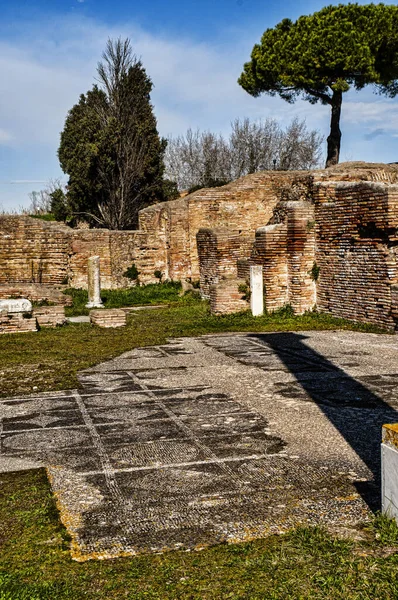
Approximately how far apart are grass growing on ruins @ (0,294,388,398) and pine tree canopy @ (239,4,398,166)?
1535 cm

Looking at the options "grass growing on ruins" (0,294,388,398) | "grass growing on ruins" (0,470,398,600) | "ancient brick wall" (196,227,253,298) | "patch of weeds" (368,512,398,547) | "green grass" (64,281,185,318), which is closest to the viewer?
"grass growing on ruins" (0,470,398,600)

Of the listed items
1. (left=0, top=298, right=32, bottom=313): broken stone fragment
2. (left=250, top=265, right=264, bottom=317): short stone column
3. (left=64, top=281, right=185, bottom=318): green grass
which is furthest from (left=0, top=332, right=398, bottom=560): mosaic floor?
(left=64, top=281, right=185, bottom=318): green grass

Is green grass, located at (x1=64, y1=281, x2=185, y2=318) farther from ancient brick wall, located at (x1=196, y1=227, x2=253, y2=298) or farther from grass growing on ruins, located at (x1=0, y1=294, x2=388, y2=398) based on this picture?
grass growing on ruins, located at (x1=0, y1=294, x2=388, y2=398)

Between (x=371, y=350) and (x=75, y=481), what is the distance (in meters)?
5.82

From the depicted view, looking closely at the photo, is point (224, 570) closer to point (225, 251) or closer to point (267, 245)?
point (267, 245)

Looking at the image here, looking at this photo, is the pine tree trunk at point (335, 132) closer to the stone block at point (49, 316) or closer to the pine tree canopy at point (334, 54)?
the pine tree canopy at point (334, 54)

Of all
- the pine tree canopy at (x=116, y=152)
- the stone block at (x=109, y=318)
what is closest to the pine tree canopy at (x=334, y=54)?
the pine tree canopy at (x=116, y=152)

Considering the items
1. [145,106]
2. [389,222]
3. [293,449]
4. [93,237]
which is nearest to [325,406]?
[293,449]

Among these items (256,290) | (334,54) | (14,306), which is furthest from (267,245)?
(334,54)

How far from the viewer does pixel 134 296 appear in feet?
62.2

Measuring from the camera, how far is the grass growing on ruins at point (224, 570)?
2.64 meters

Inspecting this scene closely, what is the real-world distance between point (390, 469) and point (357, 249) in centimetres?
928

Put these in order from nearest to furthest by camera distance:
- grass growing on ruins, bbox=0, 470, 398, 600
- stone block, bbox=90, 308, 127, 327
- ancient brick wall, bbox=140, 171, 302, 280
Result: grass growing on ruins, bbox=0, 470, 398, 600 → stone block, bbox=90, 308, 127, 327 → ancient brick wall, bbox=140, 171, 302, 280

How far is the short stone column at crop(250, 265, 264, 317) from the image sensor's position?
44.1ft
